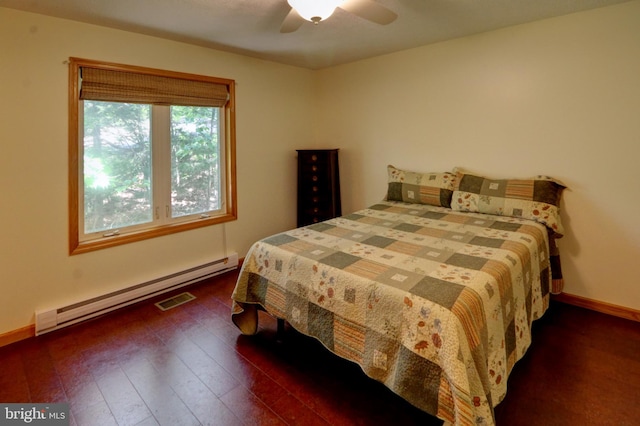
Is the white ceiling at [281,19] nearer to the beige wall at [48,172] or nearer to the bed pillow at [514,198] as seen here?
the beige wall at [48,172]

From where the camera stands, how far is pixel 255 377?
6.07 ft

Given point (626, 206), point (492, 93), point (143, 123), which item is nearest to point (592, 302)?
point (626, 206)

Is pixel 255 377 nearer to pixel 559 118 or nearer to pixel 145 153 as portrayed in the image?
pixel 145 153

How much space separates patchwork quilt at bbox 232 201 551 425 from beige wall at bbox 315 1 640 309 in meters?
0.54

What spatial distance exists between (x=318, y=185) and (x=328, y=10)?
7.46 ft

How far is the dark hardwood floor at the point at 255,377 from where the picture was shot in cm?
158

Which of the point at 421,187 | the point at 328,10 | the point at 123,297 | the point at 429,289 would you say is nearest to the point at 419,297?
the point at 429,289

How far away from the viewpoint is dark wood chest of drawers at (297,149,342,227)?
3797 mm

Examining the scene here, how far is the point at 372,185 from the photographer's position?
3.81 meters

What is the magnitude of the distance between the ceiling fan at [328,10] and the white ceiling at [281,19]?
349 mm

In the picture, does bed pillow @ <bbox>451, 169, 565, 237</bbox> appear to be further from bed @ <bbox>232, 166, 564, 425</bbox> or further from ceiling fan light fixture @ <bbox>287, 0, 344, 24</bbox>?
ceiling fan light fixture @ <bbox>287, 0, 344, 24</bbox>

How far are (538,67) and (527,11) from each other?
1.49 ft

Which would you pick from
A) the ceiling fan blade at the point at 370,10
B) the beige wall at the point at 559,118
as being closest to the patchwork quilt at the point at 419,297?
the beige wall at the point at 559,118

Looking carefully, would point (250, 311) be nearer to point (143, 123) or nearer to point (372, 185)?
point (143, 123)
